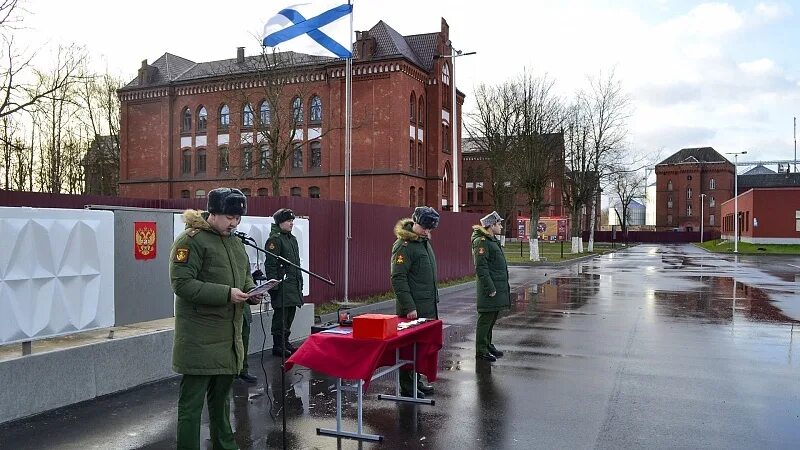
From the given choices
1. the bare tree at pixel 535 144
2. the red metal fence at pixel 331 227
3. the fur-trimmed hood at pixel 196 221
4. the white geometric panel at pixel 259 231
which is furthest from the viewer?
the bare tree at pixel 535 144

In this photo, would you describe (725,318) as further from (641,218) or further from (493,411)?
(641,218)

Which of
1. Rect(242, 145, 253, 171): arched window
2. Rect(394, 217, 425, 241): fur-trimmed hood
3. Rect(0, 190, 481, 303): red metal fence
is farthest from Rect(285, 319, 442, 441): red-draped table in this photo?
Rect(242, 145, 253, 171): arched window

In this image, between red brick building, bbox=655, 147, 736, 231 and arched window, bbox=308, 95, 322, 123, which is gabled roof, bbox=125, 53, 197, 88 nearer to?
arched window, bbox=308, 95, 322, 123

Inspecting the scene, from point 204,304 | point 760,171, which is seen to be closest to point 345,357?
point 204,304

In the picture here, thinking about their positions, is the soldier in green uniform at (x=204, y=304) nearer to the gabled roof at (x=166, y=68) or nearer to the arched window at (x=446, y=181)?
the arched window at (x=446, y=181)

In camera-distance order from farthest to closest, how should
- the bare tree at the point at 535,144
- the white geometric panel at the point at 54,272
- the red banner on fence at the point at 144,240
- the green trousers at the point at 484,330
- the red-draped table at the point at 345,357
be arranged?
the bare tree at the point at 535,144, the green trousers at the point at 484,330, the red banner on fence at the point at 144,240, the white geometric panel at the point at 54,272, the red-draped table at the point at 345,357

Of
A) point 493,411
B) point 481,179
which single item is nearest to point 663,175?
point 481,179

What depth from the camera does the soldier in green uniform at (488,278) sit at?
29.1ft

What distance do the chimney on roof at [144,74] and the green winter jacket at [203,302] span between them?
52.2m

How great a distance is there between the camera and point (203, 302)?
4.42m

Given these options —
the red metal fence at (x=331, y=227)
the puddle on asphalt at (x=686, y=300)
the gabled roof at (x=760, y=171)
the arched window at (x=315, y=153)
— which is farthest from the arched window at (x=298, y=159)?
the gabled roof at (x=760, y=171)

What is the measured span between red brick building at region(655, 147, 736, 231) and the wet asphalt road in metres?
103

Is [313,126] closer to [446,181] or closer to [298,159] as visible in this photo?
[298,159]

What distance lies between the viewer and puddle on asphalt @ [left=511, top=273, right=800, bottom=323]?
14.2m
